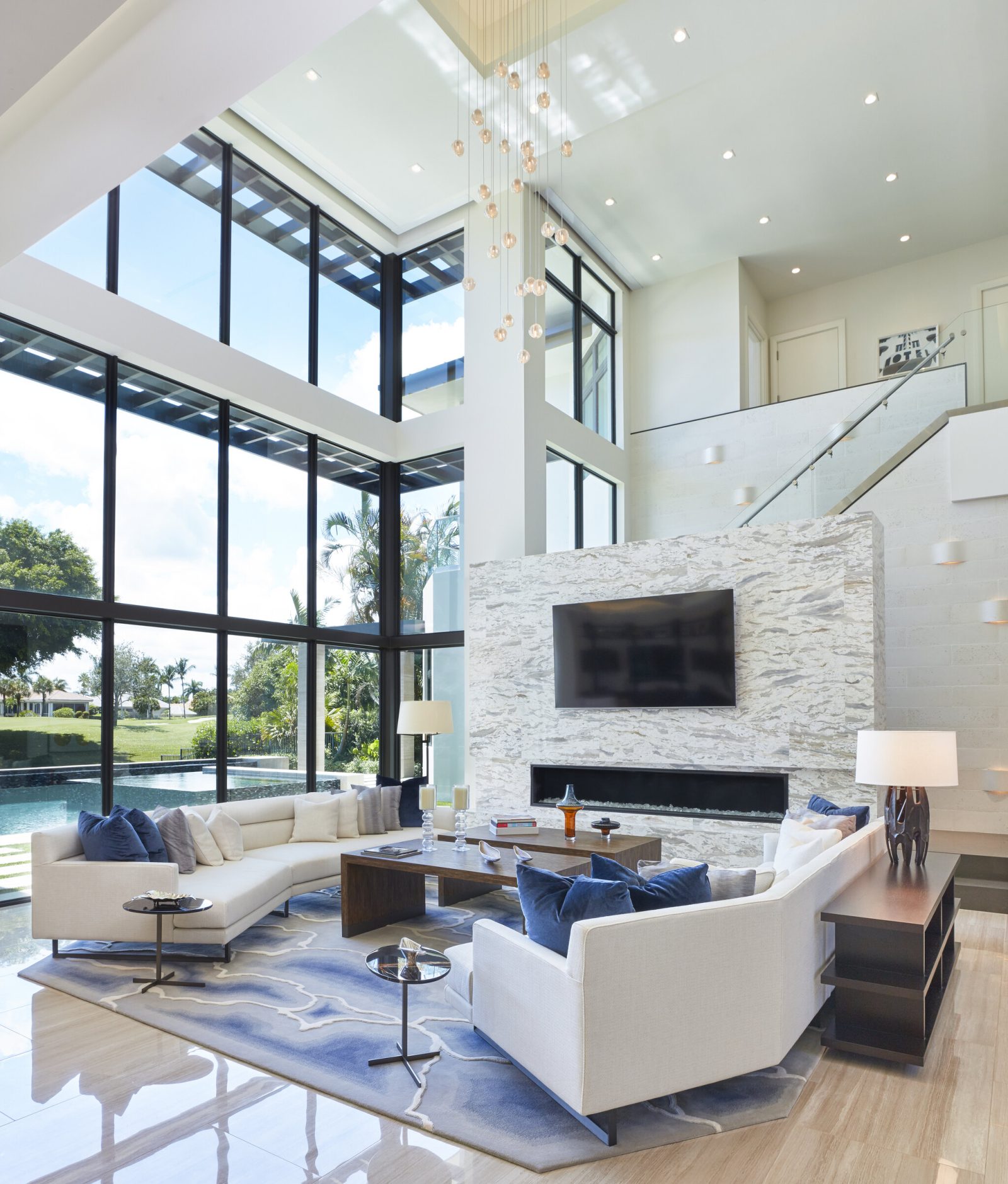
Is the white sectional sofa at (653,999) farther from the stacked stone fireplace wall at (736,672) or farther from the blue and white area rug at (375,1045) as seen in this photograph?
the stacked stone fireplace wall at (736,672)

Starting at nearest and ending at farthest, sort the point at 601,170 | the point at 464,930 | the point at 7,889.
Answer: the point at 464,930, the point at 7,889, the point at 601,170

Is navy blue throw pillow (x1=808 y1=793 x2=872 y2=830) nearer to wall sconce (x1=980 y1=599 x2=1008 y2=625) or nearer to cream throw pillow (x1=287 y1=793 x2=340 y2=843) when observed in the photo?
wall sconce (x1=980 y1=599 x2=1008 y2=625)

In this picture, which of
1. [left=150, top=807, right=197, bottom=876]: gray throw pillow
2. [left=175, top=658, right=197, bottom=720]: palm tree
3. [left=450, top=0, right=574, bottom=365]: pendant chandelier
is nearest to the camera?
[left=150, top=807, right=197, bottom=876]: gray throw pillow

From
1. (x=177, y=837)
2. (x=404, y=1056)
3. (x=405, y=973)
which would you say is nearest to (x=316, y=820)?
(x=177, y=837)

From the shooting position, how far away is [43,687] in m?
6.16


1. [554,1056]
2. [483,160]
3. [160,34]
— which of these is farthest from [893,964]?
[483,160]

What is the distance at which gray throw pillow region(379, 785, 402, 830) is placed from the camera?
6922 mm

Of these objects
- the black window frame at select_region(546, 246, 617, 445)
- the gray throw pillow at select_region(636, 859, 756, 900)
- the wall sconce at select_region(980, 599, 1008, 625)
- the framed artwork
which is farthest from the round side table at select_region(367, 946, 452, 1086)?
the framed artwork

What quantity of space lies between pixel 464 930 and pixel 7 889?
3.34 meters

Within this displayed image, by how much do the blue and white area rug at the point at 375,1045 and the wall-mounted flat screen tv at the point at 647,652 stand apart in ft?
8.85

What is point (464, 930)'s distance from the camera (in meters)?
5.21

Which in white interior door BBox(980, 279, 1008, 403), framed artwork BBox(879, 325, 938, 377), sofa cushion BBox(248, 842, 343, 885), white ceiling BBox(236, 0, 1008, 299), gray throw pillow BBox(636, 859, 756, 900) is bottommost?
sofa cushion BBox(248, 842, 343, 885)

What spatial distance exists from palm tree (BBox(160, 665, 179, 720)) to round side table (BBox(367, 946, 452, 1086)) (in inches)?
166

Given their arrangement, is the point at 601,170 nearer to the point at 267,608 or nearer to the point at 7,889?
the point at 267,608
